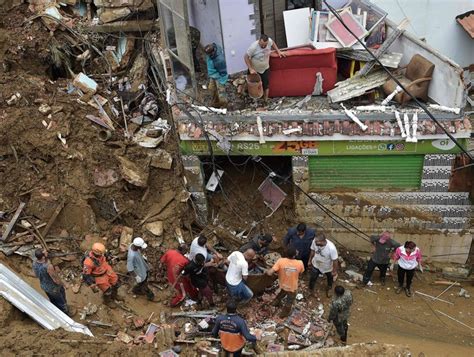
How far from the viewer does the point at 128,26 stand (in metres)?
13.8

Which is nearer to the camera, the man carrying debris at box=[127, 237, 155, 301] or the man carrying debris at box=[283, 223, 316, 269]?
the man carrying debris at box=[127, 237, 155, 301]

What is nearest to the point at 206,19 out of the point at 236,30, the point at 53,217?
the point at 236,30

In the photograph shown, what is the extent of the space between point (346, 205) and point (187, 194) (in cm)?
339

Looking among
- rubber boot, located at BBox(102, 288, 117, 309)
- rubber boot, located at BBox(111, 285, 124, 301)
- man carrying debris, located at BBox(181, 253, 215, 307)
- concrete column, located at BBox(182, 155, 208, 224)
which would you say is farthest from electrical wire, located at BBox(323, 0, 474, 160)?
rubber boot, located at BBox(102, 288, 117, 309)

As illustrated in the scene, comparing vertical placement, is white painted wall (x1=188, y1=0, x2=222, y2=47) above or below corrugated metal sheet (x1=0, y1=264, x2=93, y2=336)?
above

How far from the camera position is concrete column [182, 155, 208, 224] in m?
11.5

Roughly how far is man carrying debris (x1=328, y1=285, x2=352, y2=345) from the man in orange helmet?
3.77m

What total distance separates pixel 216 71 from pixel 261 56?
1451mm

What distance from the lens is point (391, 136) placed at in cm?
1045

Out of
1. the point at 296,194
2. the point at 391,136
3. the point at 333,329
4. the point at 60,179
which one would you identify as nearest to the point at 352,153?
the point at 391,136

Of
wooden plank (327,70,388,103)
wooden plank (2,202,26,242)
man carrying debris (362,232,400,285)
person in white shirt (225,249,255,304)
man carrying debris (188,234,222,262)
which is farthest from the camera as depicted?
wooden plank (327,70,388,103)

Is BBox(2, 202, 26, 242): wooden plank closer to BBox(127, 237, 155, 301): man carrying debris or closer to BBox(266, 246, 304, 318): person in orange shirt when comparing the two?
BBox(127, 237, 155, 301): man carrying debris

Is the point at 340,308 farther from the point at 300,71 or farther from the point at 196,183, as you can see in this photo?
the point at 300,71

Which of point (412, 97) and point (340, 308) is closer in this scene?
point (340, 308)
